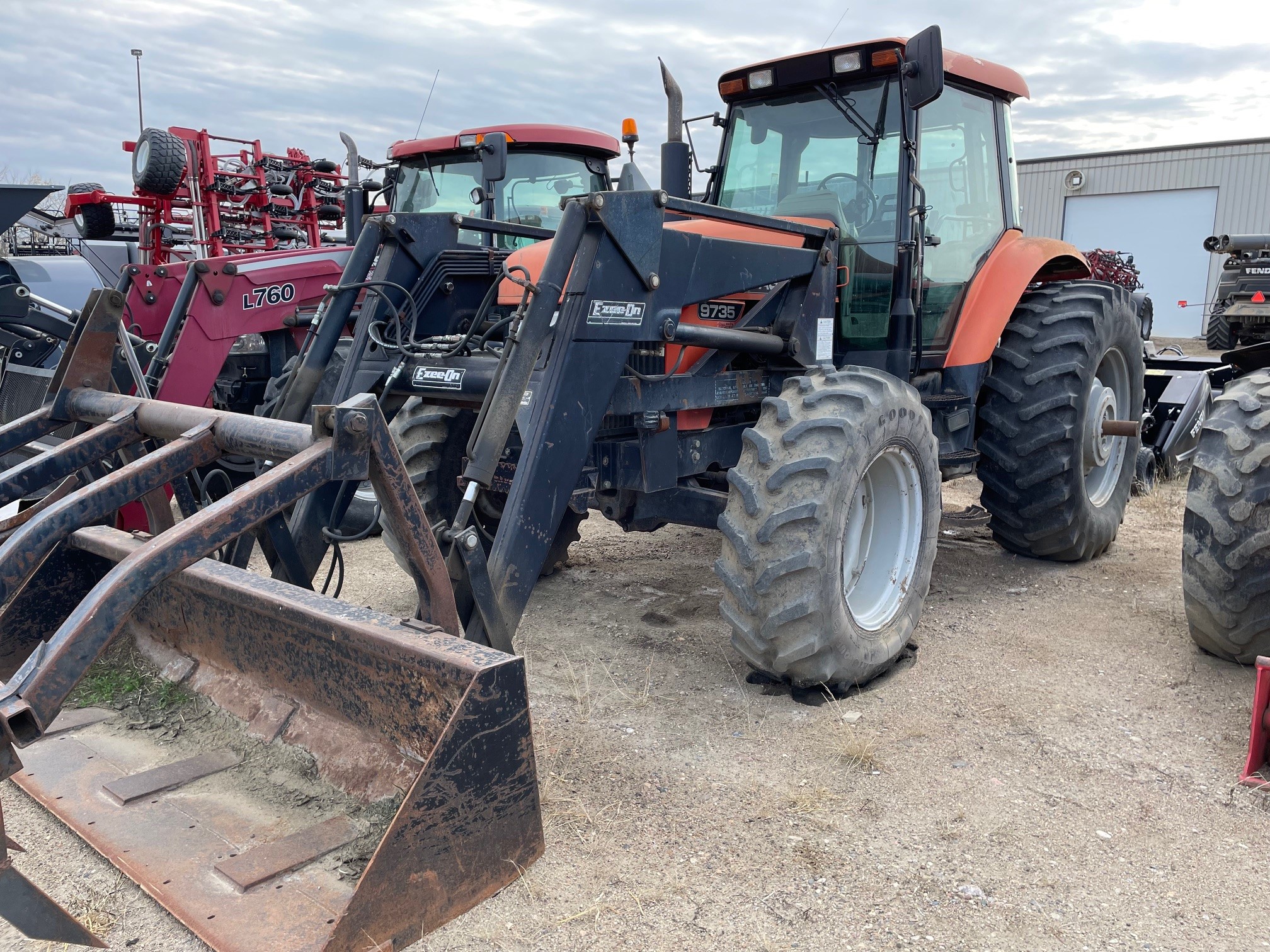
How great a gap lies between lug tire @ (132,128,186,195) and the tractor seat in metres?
5.13

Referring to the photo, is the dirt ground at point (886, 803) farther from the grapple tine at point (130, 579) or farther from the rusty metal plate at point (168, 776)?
the grapple tine at point (130, 579)

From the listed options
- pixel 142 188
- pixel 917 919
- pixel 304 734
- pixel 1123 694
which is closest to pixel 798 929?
pixel 917 919

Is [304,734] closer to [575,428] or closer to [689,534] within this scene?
[575,428]

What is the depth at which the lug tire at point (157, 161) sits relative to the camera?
7.54 metres

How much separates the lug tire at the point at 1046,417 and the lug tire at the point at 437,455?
226cm

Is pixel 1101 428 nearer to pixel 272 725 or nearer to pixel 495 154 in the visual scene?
pixel 495 154

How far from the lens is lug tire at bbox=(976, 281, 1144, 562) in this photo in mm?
5004

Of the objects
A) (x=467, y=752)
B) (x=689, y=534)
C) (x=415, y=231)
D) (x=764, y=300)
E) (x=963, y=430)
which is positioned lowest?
(x=689, y=534)

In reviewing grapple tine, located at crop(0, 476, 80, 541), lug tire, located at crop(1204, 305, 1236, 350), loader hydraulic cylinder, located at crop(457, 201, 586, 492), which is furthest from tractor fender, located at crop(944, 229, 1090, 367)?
lug tire, located at crop(1204, 305, 1236, 350)

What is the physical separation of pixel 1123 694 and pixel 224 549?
345 cm

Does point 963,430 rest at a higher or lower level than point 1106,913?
higher

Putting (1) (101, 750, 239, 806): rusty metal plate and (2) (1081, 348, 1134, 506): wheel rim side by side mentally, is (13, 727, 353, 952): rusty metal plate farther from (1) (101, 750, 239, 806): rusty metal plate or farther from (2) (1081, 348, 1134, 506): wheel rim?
(2) (1081, 348, 1134, 506): wheel rim

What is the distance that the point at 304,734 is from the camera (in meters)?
3.02

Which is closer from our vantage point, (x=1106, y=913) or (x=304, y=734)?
(x=1106, y=913)
